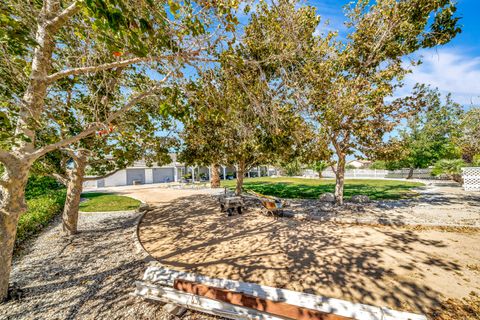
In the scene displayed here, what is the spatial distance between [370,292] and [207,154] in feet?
27.5

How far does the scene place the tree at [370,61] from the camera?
7305 millimetres

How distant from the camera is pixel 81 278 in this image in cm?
421

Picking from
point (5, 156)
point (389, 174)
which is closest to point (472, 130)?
point (389, 174)

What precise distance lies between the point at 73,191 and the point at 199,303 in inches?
246

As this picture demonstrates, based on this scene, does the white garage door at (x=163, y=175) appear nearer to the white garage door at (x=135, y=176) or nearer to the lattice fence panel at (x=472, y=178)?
the white garage door at (x=135, y=176)

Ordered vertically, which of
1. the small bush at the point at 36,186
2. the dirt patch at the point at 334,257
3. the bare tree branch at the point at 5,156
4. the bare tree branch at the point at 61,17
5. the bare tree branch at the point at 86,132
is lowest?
the dirt patch at the point at 334,257

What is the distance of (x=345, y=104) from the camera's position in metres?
7.02

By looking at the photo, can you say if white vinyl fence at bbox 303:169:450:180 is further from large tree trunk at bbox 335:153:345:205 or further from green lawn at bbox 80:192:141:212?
green lawn at bbox 80:192:141:212

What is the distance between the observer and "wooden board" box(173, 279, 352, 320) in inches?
92.8

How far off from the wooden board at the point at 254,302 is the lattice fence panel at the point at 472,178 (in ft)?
65.7

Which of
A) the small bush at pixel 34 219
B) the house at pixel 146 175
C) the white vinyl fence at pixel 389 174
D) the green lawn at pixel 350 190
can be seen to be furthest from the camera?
the white vinyl fence at pixel 389 174

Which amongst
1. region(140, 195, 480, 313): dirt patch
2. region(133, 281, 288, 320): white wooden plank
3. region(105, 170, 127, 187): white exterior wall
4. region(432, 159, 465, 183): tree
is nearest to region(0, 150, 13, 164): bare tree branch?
region(133, 281, 288, 320): white wooden plank

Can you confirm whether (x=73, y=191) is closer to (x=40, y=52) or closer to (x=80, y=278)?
(x=80, y=278)

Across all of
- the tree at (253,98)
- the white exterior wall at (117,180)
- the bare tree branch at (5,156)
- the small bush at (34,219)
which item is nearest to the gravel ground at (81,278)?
the small bush at (34,219)
